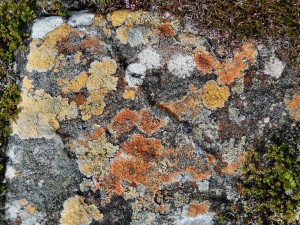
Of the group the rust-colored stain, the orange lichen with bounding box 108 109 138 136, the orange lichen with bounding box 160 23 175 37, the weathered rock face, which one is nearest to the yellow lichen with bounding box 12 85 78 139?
the weathered rock face

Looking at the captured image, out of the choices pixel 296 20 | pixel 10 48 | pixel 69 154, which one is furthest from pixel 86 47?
pixel 296 20

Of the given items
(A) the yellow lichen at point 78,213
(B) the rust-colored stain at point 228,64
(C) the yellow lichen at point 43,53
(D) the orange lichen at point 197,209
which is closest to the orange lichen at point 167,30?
(B) the rust-colored stain at point 228,64

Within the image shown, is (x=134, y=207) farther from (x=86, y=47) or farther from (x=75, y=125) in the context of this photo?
→ (x=86, y=47)

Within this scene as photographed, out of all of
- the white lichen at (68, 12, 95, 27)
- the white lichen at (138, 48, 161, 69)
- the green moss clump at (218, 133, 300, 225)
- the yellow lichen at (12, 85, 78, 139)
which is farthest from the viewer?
the white lichen at (68, 12, 95, 27)

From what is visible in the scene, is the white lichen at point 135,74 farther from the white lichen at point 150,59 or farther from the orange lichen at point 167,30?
the orange lichen at point 167,30

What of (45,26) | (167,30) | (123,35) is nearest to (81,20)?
(45,26)

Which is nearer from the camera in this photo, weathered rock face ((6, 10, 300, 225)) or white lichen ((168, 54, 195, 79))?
weathered rock face ((6, 10, 300, 225))

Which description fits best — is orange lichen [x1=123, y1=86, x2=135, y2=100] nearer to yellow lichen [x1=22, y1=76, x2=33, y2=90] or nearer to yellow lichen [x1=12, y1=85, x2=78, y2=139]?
yellow lichen [x1=12, y1=85, x2=78, y2=139]
